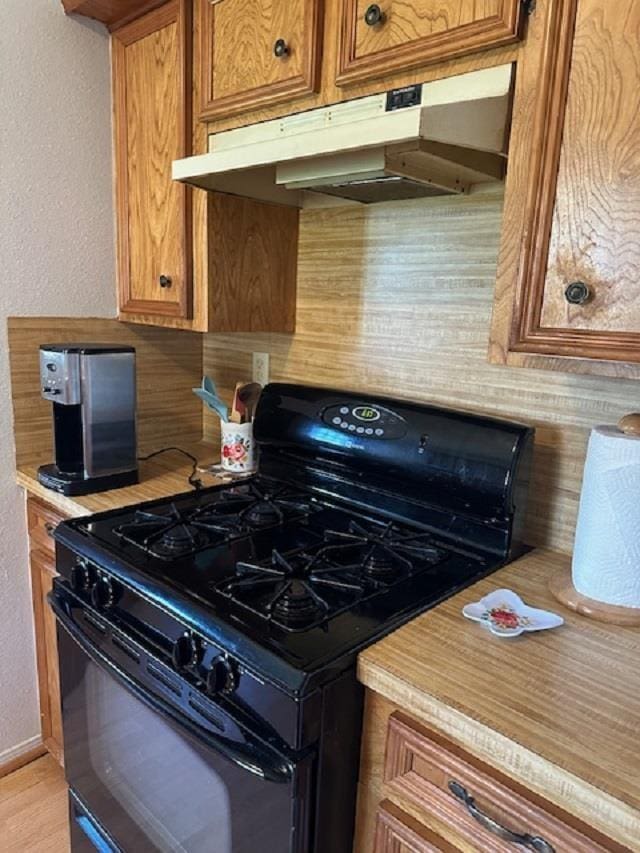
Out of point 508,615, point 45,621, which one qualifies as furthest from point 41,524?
point 508,615

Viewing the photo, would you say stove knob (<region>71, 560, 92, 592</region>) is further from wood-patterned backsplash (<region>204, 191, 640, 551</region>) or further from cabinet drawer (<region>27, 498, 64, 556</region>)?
wood-patterned backsplash (<region>204, 191, 640, 551</region>)

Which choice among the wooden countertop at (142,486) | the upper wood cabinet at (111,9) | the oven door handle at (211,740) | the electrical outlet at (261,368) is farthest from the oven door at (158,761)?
the upper wood cabinet at (111,9)

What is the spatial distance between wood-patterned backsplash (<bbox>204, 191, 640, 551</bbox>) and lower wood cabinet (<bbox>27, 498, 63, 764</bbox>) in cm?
78

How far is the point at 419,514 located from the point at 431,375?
336 mm

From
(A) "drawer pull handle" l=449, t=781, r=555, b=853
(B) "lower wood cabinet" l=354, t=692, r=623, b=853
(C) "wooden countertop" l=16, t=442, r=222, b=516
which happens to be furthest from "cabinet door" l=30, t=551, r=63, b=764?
(A) "drawer pull handle" l=449, t=781, r=555, b=853

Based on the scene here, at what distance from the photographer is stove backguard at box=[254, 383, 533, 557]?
1145mm

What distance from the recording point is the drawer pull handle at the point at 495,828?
676 mm

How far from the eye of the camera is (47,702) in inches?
67.5

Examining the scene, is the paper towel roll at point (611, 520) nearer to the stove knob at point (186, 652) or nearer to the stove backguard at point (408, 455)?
the stove backguard at point (408, 455)

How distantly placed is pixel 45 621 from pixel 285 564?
0.98m

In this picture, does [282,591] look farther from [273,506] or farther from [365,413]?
[365,413]

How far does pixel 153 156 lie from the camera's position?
1.53 metres

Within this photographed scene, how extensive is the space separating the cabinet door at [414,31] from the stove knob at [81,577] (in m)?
1.04

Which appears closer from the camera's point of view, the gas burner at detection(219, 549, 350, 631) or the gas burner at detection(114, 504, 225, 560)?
the gas burner at detection(219, 549, 350, 631)
